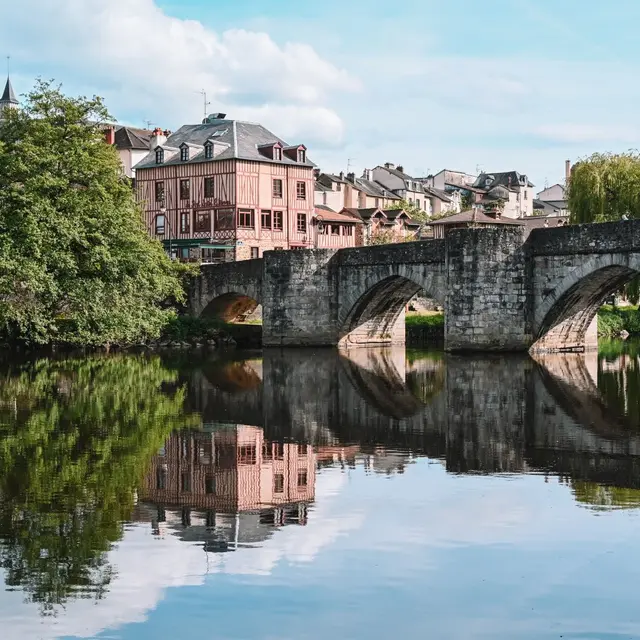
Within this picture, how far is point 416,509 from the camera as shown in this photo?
11125 millimetres

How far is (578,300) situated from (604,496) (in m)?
21.8

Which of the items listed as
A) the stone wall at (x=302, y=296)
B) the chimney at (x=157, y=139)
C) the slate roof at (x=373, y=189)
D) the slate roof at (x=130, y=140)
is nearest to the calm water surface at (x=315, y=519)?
the stone wall at (x=302, y=296)

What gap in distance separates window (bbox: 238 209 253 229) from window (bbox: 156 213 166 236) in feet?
14.8

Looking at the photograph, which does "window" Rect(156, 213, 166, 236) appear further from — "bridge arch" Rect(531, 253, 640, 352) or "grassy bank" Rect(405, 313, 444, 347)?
"bridge arch" Rect(531, 253, 640, 352)

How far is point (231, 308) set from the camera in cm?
4525


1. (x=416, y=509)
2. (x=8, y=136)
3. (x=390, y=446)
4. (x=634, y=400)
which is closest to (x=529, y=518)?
(x=416, y=509)

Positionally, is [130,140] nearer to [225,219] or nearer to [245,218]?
[225,219]

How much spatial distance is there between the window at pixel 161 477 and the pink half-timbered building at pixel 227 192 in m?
36.4

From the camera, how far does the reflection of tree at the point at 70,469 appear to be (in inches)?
352

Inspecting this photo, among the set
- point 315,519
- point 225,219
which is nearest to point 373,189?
point 225,219

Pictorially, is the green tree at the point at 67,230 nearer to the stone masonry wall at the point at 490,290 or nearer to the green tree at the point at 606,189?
the stone masonry wall at the point at 490,290

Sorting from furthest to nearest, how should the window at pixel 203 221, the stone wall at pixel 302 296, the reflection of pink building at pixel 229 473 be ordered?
the window at pixel 203 221, the stone wall at pixel 302 296, the reflection of pink building at pixel 229 473

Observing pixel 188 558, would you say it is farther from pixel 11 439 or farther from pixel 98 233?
pixel 98 233

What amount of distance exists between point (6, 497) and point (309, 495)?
3125 millimetres
